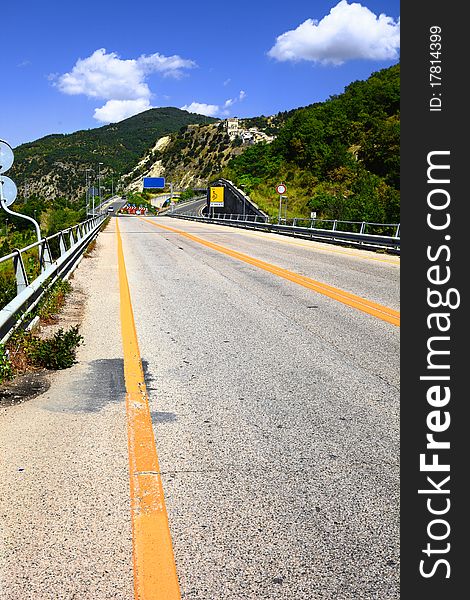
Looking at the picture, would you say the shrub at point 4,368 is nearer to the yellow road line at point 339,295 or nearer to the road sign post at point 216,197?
the yellow road line at point 339,295

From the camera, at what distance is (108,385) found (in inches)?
221

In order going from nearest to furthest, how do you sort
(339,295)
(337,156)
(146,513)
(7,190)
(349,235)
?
1. (146,513)
2. (7,190)
3. (339,295)
4. (349,235)
5. (337,156)

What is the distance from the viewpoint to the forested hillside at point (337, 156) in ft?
212

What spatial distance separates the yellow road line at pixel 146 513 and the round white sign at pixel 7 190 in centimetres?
662

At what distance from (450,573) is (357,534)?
657mm

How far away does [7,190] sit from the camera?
427 inches

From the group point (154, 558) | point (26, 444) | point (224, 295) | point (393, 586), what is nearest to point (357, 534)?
point (393, 586)

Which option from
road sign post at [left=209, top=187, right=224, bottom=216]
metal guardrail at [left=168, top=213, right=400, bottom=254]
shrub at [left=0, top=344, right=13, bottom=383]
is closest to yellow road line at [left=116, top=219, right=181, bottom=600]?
shrub at [left=0, top=344, right=13, bottom=383]

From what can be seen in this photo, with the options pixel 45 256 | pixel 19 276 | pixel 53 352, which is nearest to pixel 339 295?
pixel 45 256

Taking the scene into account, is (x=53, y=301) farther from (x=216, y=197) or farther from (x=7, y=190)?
(x=216, y=197)

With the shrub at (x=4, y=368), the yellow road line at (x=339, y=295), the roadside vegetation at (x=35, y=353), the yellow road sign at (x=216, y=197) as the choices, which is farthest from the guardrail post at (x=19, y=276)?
the yellow road sign at (x=216, y=197)

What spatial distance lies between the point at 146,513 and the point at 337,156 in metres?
73.7

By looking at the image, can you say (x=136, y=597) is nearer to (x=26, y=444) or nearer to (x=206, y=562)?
(x=206, y=562)

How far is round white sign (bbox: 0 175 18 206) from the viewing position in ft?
35.3
